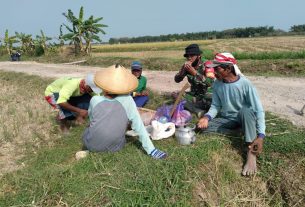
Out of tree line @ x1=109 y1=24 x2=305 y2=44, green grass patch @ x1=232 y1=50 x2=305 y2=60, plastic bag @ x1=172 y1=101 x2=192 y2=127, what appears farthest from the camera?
tree line @ x1=109 y1=24 x2=305 y2=44

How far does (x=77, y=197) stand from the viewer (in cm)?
315

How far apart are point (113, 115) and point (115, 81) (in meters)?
0.40

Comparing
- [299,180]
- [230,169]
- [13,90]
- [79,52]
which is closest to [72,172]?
[230,169]

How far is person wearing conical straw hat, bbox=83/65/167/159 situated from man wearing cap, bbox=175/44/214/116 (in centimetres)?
164

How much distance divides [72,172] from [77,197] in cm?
47

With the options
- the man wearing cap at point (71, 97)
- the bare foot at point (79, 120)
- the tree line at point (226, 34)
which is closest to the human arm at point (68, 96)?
the man wearing cap at point (71, 97)

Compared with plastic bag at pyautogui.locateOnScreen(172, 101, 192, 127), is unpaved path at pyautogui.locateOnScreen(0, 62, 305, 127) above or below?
below

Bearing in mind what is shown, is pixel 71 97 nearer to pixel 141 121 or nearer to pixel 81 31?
pixel 141 121

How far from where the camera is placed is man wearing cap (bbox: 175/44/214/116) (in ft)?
17.6

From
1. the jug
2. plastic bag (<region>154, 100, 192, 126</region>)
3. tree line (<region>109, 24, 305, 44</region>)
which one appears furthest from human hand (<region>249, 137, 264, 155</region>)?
tree line (<region>109, 24, 305, 44</region>)

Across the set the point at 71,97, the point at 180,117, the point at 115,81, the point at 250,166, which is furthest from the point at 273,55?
the point at 115,81

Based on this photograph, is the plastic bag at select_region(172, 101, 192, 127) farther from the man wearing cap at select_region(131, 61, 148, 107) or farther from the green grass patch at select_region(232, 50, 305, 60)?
the green grass patch at select_region(232, 50, 305, 60)

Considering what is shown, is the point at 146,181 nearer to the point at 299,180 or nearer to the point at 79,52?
the point at 299,180

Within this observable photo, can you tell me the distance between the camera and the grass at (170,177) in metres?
3.18
